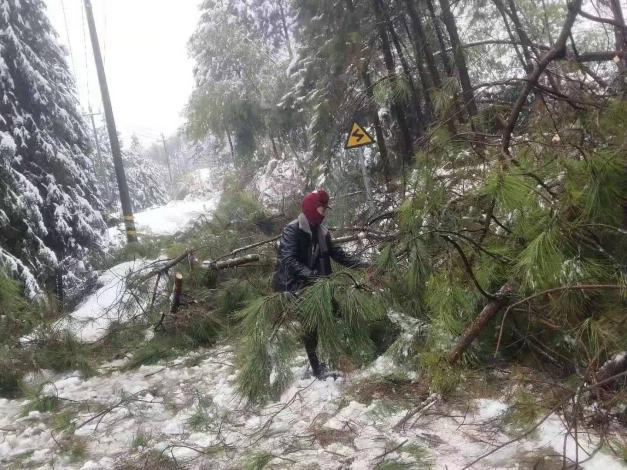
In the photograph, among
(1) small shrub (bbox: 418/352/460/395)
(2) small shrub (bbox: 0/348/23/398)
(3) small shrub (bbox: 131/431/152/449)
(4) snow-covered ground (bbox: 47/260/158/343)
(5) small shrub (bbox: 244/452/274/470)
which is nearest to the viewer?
(5) small shrub (bbox: 244/452/274/470)

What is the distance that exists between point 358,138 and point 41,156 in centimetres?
796

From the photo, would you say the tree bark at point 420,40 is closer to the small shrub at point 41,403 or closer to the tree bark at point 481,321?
the tree bark at point 481,321

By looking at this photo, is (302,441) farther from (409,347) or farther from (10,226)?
(10,226)

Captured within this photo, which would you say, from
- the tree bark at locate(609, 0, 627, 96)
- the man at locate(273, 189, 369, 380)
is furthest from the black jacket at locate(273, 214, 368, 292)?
the tree bark at locate(609, 0, 627, 96)

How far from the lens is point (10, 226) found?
8492 millimetres

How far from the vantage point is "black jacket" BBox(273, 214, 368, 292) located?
3873mm

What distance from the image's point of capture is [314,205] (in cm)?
404

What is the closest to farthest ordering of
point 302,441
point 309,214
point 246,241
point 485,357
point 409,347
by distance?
point 302,441 < point 485,357 < point 409,347 < point 309,214 < point 246,241

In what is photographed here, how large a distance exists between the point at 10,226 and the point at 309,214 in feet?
22.4

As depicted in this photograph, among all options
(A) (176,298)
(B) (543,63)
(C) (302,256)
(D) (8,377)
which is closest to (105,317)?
(A) (176,298)

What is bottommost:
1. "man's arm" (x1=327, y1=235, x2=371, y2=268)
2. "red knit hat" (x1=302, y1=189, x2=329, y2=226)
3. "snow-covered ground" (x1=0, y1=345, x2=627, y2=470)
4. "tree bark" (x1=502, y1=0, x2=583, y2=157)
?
"snow-covered ground" (x1=0, y1=345, x2=627, y2=470)

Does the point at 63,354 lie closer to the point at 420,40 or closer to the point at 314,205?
the point at 314,205

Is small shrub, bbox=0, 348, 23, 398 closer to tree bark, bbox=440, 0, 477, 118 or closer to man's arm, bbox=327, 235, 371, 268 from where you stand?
man's arm, bbox=327, 235, 371, 268

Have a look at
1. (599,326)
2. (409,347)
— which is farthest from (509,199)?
(409,347)
